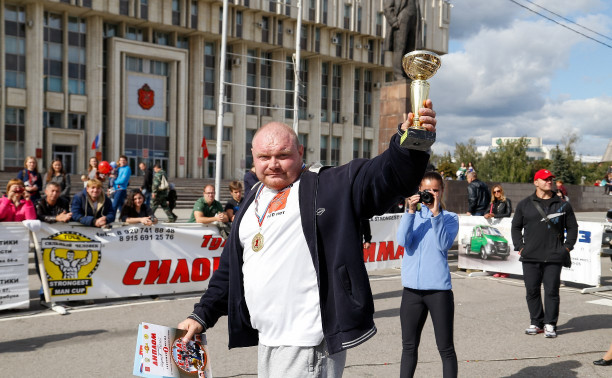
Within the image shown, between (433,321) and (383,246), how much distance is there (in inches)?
269

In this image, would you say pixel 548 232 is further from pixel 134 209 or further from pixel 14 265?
pixel 14 265

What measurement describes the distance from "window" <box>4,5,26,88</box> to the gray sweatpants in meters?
41.6

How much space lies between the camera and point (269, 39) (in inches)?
1925

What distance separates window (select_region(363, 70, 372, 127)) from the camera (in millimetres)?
56906

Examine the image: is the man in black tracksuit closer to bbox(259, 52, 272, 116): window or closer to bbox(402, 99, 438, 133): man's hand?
bbox(402, 99, 438, 133): man's hand

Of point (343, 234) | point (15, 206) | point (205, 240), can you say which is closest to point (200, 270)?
point (205, 240)

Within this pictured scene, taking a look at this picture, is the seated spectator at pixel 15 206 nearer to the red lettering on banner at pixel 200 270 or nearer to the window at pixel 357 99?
the red lettering on banner at pixel 200 270

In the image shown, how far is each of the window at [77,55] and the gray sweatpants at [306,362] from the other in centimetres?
4237

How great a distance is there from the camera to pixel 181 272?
28.7ft

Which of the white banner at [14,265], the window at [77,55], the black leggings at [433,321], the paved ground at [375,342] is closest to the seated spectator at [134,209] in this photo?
the paved ground at [375,342]

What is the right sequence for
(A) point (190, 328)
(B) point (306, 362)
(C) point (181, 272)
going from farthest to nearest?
(C) point (181, 272) → (A) point (190, 328) → (B) point (306, 362)

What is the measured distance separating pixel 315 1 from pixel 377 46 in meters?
8.49

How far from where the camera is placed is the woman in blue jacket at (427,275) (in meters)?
4.21

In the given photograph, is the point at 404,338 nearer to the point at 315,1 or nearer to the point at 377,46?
the point at 315,1
